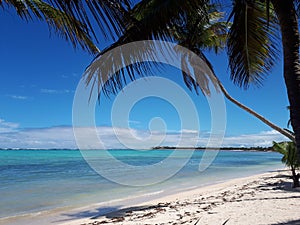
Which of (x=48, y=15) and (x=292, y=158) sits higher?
(x=48, y=15)

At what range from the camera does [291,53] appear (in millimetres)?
2998

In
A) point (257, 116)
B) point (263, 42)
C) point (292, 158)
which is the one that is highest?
point (263, 42)

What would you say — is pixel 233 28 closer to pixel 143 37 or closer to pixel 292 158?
pixel 143 37

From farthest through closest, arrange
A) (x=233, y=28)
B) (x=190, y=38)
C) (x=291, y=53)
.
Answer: (x=190, y=38) < (x=233, y=28) < (x=291, y=53)

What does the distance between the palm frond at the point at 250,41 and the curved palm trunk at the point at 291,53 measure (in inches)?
24.6

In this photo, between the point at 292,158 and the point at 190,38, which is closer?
the point at 190,38

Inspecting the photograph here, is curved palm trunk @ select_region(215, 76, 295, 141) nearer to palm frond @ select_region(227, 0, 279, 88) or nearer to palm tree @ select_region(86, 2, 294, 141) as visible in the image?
palm tree @ select_region(86, 2, 294, 141)

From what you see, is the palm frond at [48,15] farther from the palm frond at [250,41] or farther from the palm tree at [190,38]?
the palm frond at [250,41]

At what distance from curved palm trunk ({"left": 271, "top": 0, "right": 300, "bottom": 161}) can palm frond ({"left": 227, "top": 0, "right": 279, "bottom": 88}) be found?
62 cm

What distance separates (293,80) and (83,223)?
5.94 metres

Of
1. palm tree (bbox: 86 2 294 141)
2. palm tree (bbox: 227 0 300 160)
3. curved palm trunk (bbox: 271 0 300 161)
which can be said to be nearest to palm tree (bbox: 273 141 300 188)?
palm tree (bbox: 86 2 294 141)

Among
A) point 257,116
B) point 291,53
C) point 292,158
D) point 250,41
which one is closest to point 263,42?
point 250,41

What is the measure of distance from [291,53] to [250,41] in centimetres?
114

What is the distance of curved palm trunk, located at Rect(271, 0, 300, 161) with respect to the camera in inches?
114
